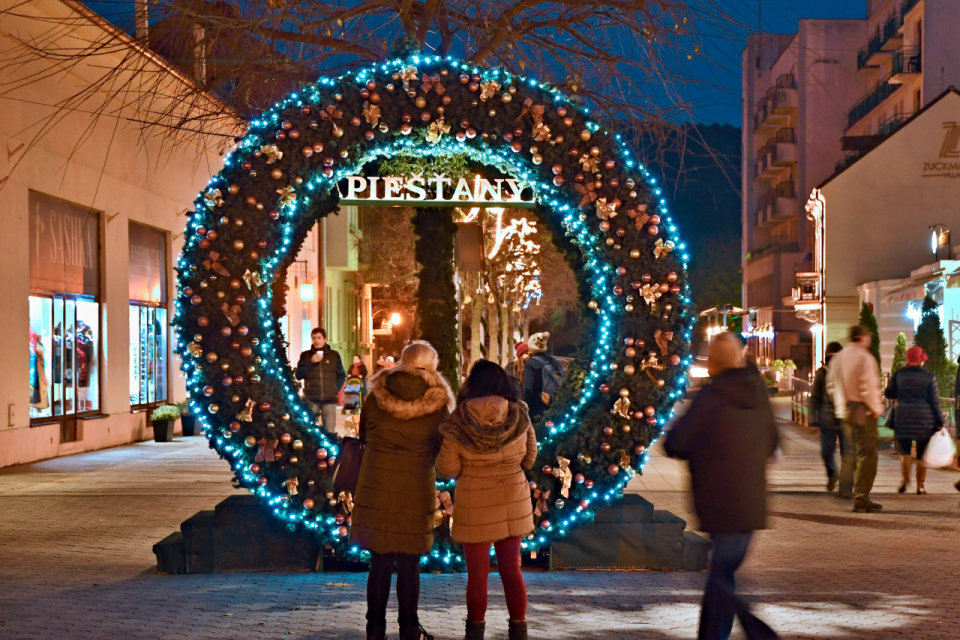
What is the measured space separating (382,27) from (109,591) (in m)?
6.98

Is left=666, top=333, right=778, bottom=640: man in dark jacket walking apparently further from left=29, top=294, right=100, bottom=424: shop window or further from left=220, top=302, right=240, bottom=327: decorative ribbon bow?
left=29, top=294, right=100, bottom=424: shop window

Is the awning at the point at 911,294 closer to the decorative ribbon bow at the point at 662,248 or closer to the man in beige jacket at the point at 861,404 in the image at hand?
the man in beige jacket at the point at 861,404

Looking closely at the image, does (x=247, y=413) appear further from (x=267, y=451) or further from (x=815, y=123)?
(x=815, y=123)

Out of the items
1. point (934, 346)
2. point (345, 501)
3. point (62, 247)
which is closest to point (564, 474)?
point (345, 501)

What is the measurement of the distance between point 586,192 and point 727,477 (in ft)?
11.5

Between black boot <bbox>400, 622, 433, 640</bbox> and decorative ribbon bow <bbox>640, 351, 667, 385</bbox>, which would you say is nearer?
black boot <bbox>400, 622, 433, 640</bbox>

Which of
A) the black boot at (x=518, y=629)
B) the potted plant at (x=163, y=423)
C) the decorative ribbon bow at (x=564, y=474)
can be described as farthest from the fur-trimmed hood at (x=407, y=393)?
the potted plant at (x=163, y=423)

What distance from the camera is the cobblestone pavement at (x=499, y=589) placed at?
22.7 feet

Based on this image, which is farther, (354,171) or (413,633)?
(354,171)

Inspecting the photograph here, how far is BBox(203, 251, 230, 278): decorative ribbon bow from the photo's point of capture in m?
8.53

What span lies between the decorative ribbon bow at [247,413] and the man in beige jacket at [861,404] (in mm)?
6503

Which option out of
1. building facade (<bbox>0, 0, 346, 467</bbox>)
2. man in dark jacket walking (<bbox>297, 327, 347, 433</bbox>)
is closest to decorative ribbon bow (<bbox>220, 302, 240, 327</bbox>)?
building facade (<bbox>0, 0, 346, 467</bbox>)

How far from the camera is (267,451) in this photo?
8516 mm

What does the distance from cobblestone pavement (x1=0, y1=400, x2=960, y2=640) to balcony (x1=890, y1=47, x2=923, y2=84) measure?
37.8 metres
